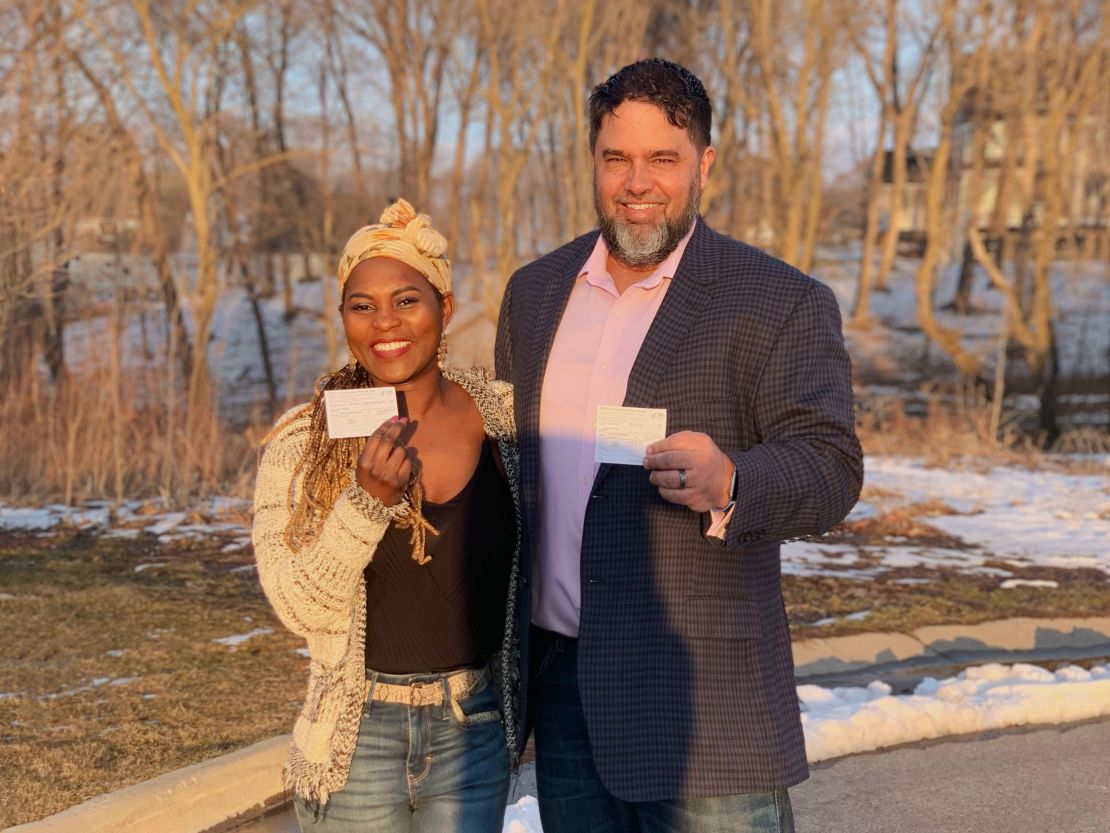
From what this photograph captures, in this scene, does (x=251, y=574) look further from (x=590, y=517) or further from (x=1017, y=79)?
(x=1017, y=79)

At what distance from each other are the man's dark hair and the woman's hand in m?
1.00

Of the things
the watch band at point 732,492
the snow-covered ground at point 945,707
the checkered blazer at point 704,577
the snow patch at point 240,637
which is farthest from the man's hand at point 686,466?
the snow patch at point 240,637

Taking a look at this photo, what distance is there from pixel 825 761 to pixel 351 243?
3.52m

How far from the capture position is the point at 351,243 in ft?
8.95

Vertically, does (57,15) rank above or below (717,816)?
above

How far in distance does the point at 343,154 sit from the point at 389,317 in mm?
34136

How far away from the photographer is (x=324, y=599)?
2.43 meters

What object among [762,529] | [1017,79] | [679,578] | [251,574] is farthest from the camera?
[1017,79]

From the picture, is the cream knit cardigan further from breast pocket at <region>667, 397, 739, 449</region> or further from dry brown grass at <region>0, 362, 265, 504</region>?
dry brown grass at <region>0, 362, 265, 504</region>

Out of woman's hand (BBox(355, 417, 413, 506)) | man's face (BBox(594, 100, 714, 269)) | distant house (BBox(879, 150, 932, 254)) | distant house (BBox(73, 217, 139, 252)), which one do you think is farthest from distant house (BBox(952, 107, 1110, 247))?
woman's hand (BBox(355, 417, 413, 506))

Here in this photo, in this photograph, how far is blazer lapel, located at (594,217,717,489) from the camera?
262 cm

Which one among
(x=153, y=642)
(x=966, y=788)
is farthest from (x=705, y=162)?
(x=153, y=642)

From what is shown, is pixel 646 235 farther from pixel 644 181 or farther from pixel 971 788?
pixel 971 788

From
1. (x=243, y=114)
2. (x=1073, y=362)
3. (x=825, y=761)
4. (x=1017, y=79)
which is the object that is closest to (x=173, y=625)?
(x=825, y=761)
